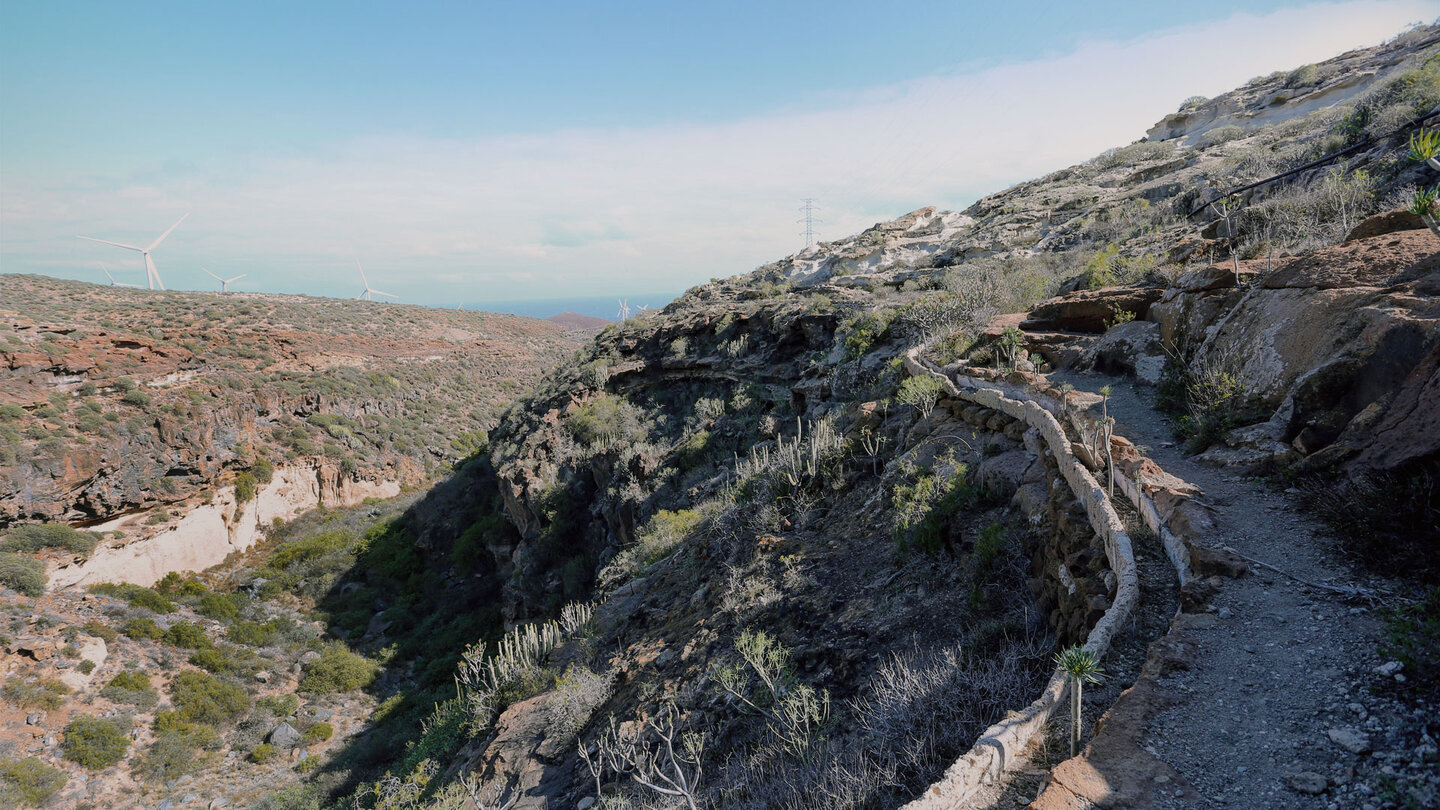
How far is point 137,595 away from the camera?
19.6 metres

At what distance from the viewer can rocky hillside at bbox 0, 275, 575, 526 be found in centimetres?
2191

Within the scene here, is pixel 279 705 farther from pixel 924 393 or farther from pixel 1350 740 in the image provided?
pixel 1350 740

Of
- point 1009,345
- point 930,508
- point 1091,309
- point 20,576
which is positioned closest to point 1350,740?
point 930,508

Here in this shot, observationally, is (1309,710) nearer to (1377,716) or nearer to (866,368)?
(1377,716)

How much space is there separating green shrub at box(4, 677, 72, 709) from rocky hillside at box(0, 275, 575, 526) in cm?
883

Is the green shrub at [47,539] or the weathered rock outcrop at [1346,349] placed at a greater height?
the weathered rock outcrop at [1346,349]

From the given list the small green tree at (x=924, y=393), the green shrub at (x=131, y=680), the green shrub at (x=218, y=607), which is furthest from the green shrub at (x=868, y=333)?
the green shrub at (x=218, y=607)

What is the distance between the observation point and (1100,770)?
8.80ft

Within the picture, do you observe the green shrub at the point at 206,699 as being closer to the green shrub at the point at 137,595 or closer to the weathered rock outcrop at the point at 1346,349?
the green shrub at the point at 137,595

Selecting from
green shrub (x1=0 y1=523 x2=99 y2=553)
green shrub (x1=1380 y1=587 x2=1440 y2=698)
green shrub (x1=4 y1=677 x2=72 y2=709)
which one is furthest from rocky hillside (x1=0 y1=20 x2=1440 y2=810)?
green shrub (x1=0 y1=523 x2=99 y2=553)

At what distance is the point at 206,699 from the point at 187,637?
3542 mm

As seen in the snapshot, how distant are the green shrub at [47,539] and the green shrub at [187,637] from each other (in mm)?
5380

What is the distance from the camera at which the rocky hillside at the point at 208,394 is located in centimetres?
2191

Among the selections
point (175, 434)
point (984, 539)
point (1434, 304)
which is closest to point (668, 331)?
point (984, 539)
